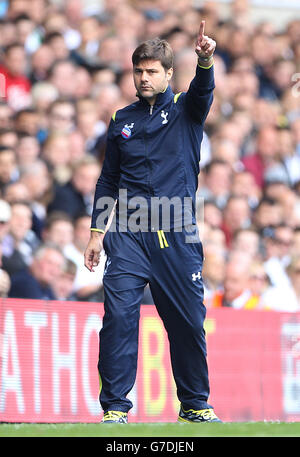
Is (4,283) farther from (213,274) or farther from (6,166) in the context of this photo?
(213,274)

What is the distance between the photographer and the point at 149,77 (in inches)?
238

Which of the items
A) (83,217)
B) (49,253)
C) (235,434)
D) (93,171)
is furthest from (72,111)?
(235,434)

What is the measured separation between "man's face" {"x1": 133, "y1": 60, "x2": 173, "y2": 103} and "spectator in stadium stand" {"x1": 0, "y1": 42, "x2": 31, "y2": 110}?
491 centimetres

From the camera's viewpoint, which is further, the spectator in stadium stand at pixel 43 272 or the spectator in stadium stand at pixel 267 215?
the spectator in stadium stand at pixel 267 215

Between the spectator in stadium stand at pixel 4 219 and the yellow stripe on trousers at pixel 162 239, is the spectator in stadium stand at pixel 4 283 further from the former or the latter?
the yellow stripe on trousers at pixel 162 239

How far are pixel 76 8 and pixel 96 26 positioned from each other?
0.43 m

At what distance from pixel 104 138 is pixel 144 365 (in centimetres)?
341

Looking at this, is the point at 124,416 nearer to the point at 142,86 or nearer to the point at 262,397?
the point at 142,86

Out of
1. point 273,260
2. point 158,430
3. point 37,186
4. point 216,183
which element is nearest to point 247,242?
point 273,260

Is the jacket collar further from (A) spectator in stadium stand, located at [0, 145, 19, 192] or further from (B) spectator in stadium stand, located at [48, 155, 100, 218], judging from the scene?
(B) spectator in stadium stand, located at [48, 155, 100, 218]

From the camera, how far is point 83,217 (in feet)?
31.1

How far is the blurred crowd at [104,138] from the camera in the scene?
9281 mm

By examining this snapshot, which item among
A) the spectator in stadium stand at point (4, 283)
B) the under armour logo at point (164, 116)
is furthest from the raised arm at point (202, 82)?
the spectator in stadium stand at point (4, 283)

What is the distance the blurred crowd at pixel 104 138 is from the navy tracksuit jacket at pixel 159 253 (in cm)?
233
